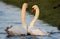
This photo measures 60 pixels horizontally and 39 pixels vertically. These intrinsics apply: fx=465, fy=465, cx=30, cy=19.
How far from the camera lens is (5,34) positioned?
1684cm

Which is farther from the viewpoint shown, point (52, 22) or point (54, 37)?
point (52, 22)

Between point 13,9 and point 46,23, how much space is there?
6.73m

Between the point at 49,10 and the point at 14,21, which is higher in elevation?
the point at 49,10

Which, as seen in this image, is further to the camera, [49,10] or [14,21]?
[49,10]

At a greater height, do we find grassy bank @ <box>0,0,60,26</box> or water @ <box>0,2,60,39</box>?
grassy bank @ <box>0,0,60,26</box>

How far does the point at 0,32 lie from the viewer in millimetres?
17234

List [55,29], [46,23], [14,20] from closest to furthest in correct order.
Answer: [55,29] < [46,23] < [14,20]

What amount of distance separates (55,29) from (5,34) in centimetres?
204

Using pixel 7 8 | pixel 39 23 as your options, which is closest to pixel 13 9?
pixel 7 8

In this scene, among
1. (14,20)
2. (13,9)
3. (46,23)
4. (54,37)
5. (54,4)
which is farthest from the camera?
(13,9)

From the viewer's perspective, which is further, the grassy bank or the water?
the grassy bank

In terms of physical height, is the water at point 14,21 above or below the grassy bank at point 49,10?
below

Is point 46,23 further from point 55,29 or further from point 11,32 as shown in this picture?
point 11,32

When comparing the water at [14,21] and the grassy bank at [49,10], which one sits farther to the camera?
the grassy bank at [49,10]
